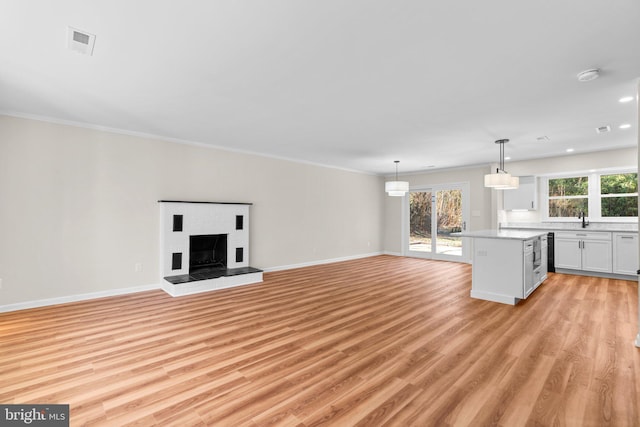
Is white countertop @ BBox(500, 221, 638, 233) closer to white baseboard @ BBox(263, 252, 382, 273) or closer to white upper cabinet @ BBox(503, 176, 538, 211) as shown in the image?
white upper cabinet @ BBox(503, 176, 538, 211)

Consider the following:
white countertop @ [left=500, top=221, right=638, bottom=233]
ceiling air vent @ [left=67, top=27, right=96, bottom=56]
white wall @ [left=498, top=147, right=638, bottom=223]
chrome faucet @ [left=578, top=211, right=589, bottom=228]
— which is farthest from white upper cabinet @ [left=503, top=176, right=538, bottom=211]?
ceiling air vent @ [left=67, top=27, right=96, bottom=56]

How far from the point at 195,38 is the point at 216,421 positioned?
8.71ft

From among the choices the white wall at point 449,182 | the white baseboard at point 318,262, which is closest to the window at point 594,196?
the white wall at point 449,182

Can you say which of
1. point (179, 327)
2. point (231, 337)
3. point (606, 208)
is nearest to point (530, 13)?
point (231, 337)

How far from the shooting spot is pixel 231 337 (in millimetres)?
3076

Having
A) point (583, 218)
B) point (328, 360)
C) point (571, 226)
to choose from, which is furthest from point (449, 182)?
point (328, 360)

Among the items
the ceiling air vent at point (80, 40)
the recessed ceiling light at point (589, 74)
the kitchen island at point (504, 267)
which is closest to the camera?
the ceiling air vent at point (80, 40)

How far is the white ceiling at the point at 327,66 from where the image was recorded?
1951 millimetres

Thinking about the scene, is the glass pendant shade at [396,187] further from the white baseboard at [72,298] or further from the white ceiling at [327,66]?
the white baseboard at [72,298]

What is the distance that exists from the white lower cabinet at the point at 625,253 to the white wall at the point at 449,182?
7.41 ft

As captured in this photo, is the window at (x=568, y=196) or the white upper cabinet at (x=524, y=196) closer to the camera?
the window at (x=568, y=196)

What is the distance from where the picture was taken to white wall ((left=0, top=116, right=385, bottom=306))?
3.92 metres

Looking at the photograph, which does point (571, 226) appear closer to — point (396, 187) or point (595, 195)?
point (595, 195)

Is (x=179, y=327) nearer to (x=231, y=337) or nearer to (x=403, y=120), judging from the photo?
(x=231, y=337)
